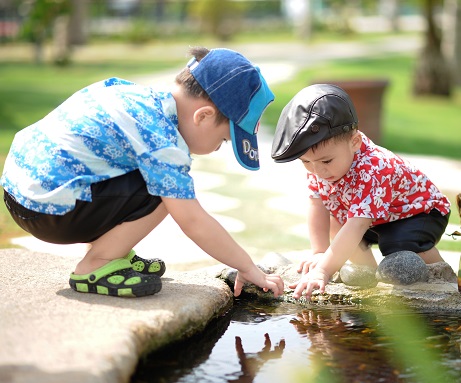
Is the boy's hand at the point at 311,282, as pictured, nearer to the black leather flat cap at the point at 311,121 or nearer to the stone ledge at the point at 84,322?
the stone ledge at the point at 84,322

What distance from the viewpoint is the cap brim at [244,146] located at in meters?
2.88

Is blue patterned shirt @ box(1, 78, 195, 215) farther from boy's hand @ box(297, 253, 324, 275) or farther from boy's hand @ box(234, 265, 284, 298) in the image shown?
boy's hand @ box(297, 253, 324, 275)

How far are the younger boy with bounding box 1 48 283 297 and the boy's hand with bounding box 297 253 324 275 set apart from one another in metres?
0.39

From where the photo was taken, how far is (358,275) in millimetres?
3152

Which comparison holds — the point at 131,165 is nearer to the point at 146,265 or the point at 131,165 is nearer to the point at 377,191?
the point at 146,265

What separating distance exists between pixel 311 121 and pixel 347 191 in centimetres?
33

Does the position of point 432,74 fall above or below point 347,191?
below

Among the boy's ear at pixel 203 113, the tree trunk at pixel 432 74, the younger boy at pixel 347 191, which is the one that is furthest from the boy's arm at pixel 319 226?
the tree trunk at pixel 432 74

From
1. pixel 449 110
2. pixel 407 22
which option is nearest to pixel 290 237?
pixel 449 110

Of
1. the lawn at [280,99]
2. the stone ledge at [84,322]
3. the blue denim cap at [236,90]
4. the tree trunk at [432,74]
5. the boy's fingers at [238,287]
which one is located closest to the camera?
the stone ledge at [84,322]

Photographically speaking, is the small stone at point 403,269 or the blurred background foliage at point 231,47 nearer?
the small stone at point 403,269

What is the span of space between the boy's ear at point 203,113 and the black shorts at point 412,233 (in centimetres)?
95

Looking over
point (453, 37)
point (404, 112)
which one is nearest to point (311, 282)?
point (404, 112)

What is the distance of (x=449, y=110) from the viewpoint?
12.3 metres
